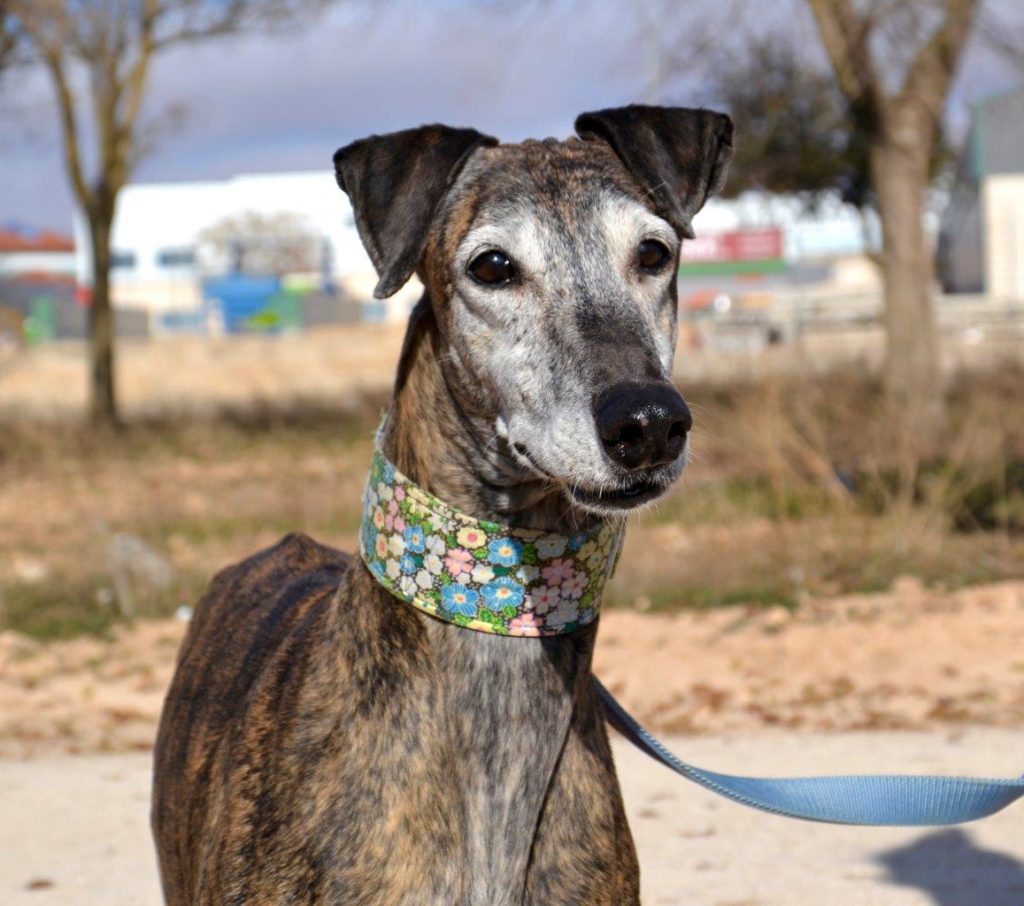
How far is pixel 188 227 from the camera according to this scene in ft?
212

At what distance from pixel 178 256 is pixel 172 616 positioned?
6010cm

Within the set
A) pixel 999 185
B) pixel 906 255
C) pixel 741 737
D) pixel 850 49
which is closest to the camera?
pixel 741 737

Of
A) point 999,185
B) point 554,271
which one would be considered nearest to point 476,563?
point 554,271

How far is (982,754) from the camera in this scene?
5.54 m

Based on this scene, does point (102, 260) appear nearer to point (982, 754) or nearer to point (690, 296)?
point (982, 754)

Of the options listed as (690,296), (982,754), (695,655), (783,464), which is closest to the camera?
(982,754)

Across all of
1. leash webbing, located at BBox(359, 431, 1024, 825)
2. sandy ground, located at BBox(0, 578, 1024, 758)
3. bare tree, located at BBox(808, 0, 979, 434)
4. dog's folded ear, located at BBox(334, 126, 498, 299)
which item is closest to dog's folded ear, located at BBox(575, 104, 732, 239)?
dog's folded ear, located at BBox(334, 126, 498, 299)

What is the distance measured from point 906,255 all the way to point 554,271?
1162 centimetres

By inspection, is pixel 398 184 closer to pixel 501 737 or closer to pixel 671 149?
pixel 671 149

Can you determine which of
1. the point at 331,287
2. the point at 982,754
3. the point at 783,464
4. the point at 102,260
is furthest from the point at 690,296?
the point at 982,754

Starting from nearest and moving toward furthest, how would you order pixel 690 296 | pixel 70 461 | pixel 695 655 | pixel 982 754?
pixel 982 754
pixel 695 655
pixel 70 461
pixel 690 296

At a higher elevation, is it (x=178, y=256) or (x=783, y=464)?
(x=178, y=256)

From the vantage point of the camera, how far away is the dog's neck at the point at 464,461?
2527 mm

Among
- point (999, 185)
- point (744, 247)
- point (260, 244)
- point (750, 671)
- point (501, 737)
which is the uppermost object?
point (260, 244)
